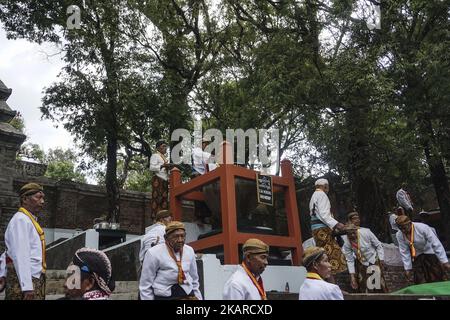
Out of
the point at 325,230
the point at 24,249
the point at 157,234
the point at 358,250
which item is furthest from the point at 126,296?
the point at 358,250

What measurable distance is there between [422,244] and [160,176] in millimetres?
5545

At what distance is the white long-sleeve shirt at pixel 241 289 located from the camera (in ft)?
10.7

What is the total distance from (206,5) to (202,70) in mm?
2371

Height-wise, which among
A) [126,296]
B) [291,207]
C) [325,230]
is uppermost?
[291,207]

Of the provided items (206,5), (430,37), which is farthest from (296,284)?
(206,5)

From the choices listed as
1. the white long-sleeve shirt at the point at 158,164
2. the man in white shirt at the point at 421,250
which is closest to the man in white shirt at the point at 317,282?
the man in white shirt at the point at 421,250

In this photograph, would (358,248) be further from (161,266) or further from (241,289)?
(241,289)

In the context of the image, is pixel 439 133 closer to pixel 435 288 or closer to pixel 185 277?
pixel 435 288

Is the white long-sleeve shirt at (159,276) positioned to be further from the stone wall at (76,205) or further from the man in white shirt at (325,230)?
the stone wall at (76,205)

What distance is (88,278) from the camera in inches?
113

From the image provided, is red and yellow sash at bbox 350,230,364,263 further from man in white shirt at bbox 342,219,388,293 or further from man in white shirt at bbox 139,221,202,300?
man in white shirt at bbox 139,221,202,300

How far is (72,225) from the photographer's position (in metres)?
16.0

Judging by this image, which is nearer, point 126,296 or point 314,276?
point 314,276

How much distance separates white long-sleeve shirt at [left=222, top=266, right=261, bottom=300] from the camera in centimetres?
327
